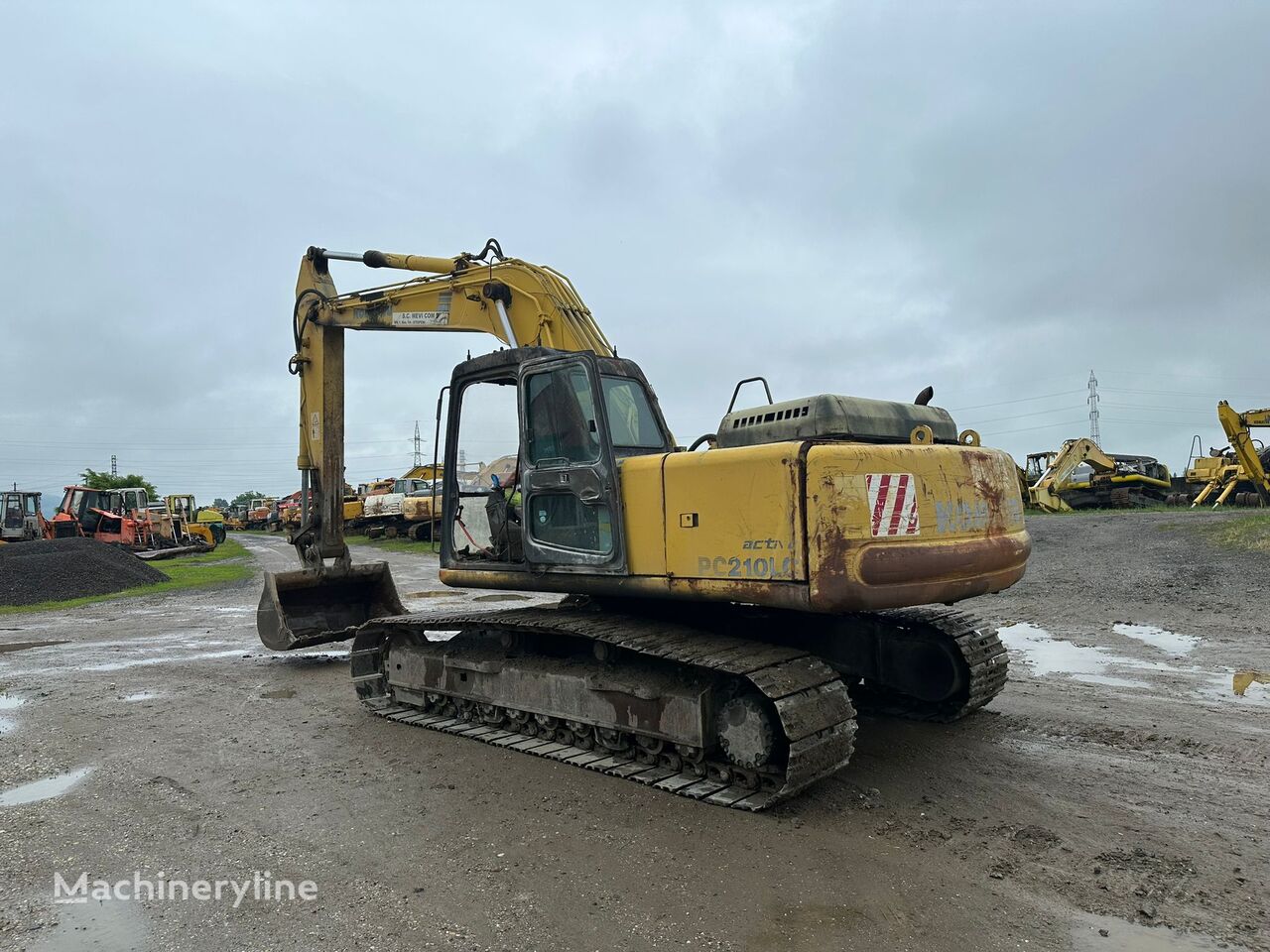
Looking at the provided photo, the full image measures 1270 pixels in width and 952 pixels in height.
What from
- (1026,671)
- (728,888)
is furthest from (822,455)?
(1026,671)

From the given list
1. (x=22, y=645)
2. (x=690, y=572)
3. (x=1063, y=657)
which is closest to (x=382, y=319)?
(x=690, y=572)

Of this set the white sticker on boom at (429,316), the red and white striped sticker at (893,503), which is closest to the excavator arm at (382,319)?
the white sticker on boom at (429,316)

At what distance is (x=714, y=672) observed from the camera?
517 centimetres

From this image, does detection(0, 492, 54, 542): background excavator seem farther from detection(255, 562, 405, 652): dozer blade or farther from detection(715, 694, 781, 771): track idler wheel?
detection(715, 694, 781, 771): track idler wheel

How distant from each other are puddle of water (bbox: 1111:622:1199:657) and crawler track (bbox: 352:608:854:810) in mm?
5675

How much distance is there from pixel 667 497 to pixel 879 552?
50.8 inches

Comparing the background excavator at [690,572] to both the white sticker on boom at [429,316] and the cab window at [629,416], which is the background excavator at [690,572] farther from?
the white sticker on boom at [429,316]

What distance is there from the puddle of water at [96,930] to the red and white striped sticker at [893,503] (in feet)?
12.4

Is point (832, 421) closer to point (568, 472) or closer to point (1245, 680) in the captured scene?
point (568, 472)

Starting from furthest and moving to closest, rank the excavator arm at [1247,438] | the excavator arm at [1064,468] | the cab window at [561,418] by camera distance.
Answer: the excavator arm at [1064,468], the excavator arm at [1247,438], the cab window at [561,418]

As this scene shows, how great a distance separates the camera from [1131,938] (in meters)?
A: 3.34

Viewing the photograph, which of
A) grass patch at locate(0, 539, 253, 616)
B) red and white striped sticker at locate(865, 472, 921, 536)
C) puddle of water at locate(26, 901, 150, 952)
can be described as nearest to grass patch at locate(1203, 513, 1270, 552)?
red and white striped sticker at locate(865, 472, 921, 536)

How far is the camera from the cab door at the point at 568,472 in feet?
18.2

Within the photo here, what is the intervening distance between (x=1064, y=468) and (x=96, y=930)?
32.6m
